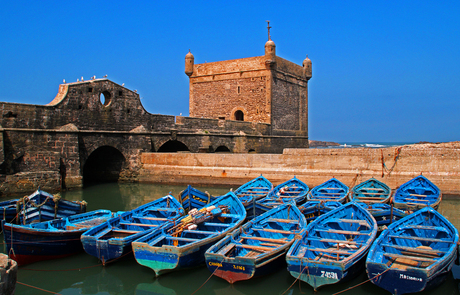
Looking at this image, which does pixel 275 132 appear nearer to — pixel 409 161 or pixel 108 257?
pixel 409 161

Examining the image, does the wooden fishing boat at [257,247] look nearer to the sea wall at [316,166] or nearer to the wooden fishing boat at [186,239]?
the wooden fishing boat at [186,239]

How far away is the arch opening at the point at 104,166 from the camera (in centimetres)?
1827

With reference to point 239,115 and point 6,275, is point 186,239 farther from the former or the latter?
point 239,115

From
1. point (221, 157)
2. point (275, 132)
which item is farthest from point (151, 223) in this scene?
point (275, 132)

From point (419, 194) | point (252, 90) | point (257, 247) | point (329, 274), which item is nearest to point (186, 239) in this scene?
point (257, 247)

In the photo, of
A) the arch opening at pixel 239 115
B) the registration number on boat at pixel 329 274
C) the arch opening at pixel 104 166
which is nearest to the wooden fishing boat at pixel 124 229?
the registration number on boat at pixel 329 274

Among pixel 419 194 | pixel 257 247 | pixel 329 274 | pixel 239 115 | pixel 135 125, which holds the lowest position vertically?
pixel 329 274

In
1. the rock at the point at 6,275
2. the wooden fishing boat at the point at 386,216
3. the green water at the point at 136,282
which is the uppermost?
the rock at the point at 6,275

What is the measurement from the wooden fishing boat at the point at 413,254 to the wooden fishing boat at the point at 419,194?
2.77m

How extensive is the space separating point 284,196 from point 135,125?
10.2 metres

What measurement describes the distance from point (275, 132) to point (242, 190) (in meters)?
15.6

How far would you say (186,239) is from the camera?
663 cm

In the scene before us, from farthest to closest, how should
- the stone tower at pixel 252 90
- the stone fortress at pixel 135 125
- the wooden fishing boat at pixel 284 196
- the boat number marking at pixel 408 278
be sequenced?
the stone tower at pixel 252 90, the stone fortress at pixel 135 125, the wooden fishing boat at pixel 284 196, the boat number marking at pixel 408 278

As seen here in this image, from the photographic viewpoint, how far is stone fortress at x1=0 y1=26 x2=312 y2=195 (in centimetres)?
1400
